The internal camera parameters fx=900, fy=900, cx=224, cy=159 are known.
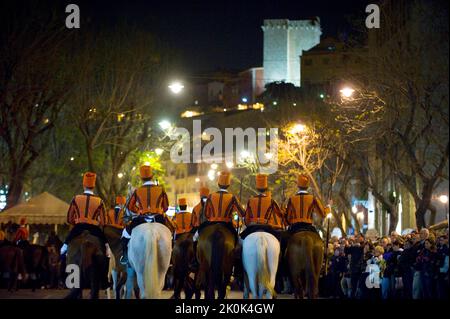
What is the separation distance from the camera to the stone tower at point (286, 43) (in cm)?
14162

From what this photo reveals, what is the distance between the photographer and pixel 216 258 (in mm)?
18203

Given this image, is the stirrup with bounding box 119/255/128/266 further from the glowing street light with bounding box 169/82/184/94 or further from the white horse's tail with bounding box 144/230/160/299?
the glowing street light with bounding box 169/82/184/94

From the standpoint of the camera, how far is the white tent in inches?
1412

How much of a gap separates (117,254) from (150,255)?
470cm

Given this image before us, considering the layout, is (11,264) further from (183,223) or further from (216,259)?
(216,259)

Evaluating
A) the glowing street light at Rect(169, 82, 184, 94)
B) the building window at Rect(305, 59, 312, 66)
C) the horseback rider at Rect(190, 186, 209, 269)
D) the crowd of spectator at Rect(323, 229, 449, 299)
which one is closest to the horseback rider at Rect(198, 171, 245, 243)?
the horseback rider at Rect(190, 186, 209, 269)

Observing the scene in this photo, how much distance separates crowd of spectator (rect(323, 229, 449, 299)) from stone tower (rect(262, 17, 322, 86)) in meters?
113

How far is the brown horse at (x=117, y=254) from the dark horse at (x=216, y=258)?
12.8ft

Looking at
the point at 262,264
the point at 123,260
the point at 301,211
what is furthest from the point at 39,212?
the point at 262,264

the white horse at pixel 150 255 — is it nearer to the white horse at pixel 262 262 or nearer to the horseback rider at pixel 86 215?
the horseback rider at pixel 86 215

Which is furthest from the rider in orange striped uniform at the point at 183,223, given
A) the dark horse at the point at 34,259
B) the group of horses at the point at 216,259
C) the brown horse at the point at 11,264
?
the dark horse at the point at 34,259

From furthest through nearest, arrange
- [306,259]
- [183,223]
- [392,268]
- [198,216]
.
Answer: [392,268] < [183,223] < [198,216] < [306,259]

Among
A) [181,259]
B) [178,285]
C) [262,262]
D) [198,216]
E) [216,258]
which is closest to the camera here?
[262,262]

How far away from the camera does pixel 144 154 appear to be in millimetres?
49375
